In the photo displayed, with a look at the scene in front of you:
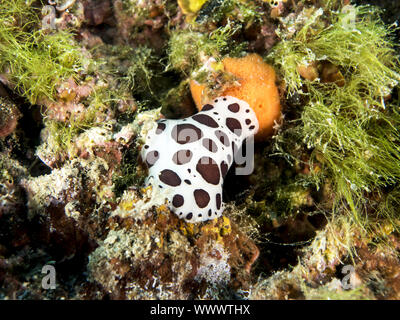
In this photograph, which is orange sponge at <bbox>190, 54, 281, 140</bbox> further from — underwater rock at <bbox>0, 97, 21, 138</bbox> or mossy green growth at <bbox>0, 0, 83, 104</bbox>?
underwater rock at <bbox>0, 97, 21, 138</bbox>

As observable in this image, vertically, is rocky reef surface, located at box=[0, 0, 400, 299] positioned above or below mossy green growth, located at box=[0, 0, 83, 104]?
below

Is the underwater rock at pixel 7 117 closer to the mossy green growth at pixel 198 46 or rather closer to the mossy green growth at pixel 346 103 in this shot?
the mossy green growth at pixel 198 46

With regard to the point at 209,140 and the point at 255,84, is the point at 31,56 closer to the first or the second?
the point at 209,140

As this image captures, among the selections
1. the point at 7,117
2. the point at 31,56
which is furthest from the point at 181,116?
the point at 7,117

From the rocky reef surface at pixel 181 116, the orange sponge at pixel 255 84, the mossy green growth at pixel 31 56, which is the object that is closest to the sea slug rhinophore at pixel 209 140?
the orange sponge at pixel 255 84

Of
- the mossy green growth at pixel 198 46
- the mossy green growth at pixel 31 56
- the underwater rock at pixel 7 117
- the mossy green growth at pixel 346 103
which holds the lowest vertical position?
the mossy green growth at pixel 346 103

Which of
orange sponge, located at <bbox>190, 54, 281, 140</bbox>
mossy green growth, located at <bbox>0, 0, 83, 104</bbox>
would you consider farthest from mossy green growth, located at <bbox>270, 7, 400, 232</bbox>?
mossy green growth, located at <bbox>0, 0, 83, 104</bbox>

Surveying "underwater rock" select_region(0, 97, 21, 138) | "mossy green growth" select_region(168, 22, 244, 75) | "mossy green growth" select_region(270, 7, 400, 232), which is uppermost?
"underwater rock" select_region(0, 97, 21, 138)

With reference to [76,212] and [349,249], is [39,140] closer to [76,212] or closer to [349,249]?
[76,212]
